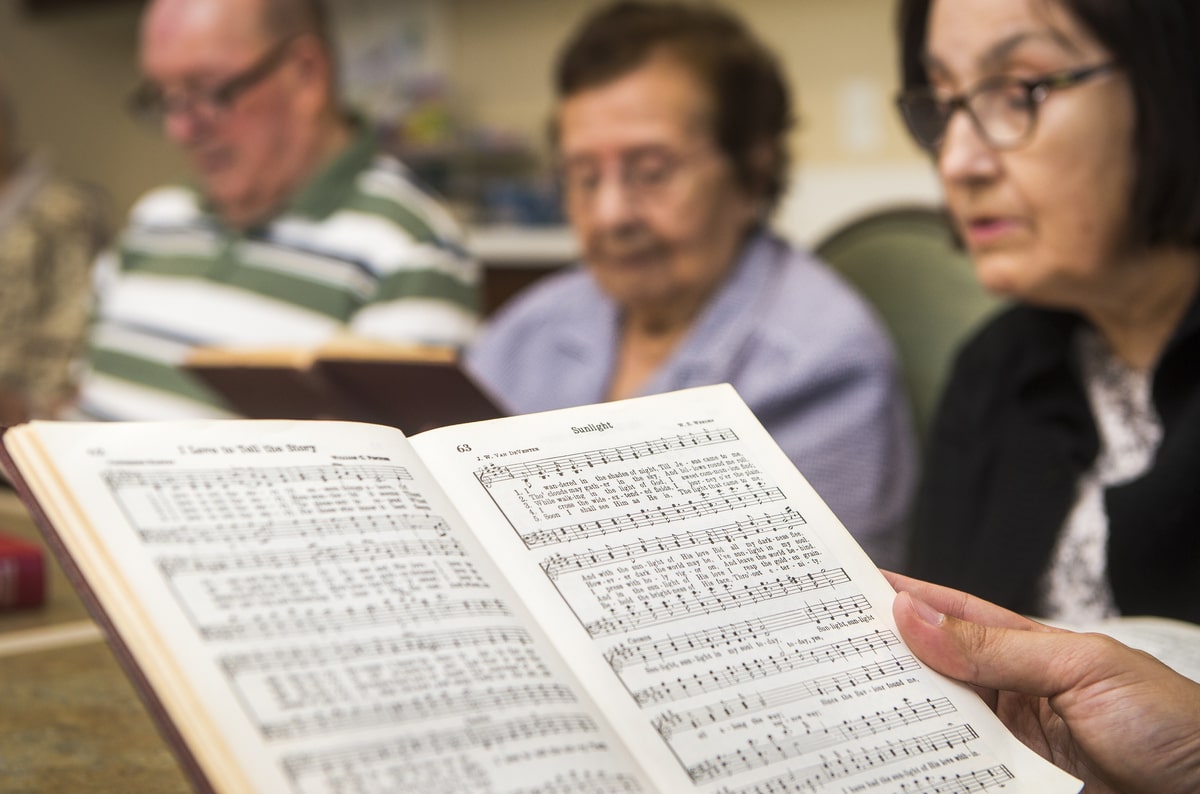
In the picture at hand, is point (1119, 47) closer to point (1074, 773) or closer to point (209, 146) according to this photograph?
point (1074, 773)

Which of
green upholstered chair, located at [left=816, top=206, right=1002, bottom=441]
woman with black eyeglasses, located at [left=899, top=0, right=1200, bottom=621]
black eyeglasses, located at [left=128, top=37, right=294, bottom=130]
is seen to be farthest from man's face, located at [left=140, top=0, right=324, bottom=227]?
woman with black eyeglasses, located at [left=899, top=0, right=1200, bottom=621]

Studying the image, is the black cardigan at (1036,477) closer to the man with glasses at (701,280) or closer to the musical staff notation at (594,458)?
the man with glasses at (701,280)

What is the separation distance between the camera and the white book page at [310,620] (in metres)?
0.51

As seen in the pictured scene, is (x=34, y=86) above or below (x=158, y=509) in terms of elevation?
above

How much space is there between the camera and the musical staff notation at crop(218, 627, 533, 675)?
1.70 ft

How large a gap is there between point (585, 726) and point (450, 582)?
0.30ft

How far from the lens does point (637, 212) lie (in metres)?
1.64

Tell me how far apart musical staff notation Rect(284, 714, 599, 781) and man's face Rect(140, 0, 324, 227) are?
1709 mm

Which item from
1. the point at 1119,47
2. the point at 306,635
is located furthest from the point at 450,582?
the point at 1119,47

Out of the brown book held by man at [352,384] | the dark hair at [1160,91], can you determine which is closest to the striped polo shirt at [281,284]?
the brown book held by man at [352,384]

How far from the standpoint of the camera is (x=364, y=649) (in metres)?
0.54

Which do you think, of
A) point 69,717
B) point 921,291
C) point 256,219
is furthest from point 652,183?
point 69,717

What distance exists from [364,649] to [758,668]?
0.64 ft

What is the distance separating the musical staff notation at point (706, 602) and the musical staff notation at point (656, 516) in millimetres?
43
